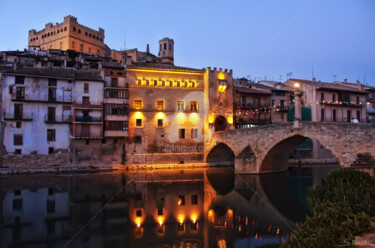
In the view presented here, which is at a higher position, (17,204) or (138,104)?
(138,104)

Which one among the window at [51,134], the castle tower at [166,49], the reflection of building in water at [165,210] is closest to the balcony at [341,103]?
the reflection of building in water at [165,210]

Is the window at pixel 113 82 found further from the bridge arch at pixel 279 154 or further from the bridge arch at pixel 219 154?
the bridge arch at pixel 279 154

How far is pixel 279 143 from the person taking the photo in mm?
29109

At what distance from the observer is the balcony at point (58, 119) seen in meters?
35.9

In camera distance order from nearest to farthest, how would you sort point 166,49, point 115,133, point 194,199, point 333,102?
1. point 194,199
2. point 115,133
3. point 333,102
4. point 166,49

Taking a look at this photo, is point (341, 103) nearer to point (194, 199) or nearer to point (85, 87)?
point (194, 199)

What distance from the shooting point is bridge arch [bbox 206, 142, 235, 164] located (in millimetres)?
40550

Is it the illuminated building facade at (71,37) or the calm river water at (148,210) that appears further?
the illuminated building facade at (71,37)

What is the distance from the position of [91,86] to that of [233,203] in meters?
24.7

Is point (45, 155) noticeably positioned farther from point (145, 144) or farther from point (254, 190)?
point (254, 190)

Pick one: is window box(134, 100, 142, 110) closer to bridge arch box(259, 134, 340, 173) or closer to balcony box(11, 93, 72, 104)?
balcony box(11, 93, 72, 104)

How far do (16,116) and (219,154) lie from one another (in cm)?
2533

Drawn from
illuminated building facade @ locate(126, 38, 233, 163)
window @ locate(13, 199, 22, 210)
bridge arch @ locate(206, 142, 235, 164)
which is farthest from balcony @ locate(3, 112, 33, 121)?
bridge arch @ locate(206, 142, 235, 164)

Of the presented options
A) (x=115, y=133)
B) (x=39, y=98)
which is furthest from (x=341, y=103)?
(x=39, y=98)
